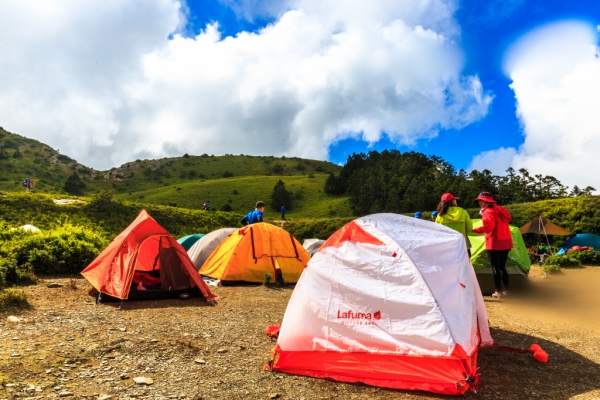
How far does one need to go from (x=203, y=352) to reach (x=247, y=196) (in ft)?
200

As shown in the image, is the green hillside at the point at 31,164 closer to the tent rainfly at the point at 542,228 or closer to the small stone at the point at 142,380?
the tent rainfly at the point at 542,228

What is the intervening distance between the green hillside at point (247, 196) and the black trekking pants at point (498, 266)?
4567cm

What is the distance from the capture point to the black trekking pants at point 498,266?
844 centimetres

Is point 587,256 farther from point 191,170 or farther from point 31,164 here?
point 191,170

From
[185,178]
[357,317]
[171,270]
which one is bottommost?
[357,317]

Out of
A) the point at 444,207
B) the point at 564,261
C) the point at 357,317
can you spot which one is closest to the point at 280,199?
the point at 564,261

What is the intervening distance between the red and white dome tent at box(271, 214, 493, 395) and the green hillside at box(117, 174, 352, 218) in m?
49.4

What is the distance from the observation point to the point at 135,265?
350 inches

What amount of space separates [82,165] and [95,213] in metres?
73.5

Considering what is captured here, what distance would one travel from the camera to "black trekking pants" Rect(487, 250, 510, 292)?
8445mm

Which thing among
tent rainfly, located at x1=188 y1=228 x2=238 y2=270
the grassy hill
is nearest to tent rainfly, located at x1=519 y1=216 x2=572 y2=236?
tent rainfly, located at x1=188 y1=228 x2=238 y2=270

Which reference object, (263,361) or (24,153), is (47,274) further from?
(24,153)

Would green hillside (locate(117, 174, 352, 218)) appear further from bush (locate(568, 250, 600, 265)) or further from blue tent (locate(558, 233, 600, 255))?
bush (locate(568, 250, 600, 265))

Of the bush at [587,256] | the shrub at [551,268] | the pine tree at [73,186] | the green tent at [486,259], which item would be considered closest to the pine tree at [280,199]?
the pine tree at [73,186]
